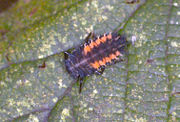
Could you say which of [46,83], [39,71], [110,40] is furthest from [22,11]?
[110,40]

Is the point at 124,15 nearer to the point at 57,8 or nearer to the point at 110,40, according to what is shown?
the point at 110,40

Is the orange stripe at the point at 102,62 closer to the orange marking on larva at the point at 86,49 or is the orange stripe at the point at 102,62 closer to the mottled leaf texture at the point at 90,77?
the mottled leaf texture at the point at 90,77

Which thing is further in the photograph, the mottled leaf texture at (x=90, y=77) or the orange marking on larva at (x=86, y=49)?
the orange marking on larva at (x=86, y=49)

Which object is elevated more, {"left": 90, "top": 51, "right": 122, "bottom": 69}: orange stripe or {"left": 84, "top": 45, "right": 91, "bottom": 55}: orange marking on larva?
{"left": 84, "top": 45, "right": 91, "bottom": 55}: orange marking on larva

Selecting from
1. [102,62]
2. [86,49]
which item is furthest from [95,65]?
[86,49]

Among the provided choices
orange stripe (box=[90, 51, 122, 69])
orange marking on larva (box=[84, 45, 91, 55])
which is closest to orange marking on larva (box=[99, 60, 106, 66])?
orange stripe (box=[90, 51, 122, 69])

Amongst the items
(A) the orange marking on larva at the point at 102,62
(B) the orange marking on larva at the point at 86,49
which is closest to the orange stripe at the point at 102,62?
(A) the orange marking on larva at the point at 102,62

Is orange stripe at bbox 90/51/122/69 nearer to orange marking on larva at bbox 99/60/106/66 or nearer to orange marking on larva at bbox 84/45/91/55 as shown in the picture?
orange marking on larva at bbox 99/60/106/66

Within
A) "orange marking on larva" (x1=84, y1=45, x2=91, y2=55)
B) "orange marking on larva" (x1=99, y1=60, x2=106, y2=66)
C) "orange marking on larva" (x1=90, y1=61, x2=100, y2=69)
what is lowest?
"orange marking on larva" (x1=90, y1=61, x2=100, y2=69)

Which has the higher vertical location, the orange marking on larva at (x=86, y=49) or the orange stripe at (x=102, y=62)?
the orange marking on larva at (x=86, y=49)
